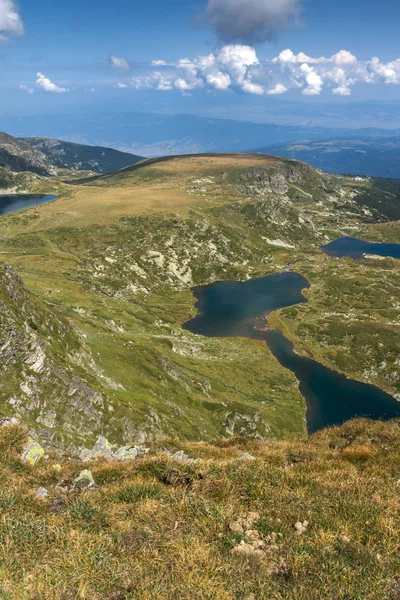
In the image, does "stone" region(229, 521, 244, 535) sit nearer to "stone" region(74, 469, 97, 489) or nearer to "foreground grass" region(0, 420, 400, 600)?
"foreground grass" region(0, 420, 400, 600)

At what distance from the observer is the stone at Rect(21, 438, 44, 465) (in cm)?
1639

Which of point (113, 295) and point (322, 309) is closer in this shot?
point (113, 295)

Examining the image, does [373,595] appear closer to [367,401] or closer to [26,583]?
[26,583]

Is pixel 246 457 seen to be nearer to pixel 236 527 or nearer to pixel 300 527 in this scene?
pixel 300 527

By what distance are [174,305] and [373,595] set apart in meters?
178

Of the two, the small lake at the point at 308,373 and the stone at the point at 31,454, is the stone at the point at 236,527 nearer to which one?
the stone at the point at 31,454

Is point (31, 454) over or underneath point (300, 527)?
underneath

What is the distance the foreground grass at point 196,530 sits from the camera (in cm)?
863

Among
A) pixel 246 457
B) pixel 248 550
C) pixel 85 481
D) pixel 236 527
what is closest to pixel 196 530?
pixel 236 527

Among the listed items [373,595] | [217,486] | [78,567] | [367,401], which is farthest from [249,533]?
[367,401]

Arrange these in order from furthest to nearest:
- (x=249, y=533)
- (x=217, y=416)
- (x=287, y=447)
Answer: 1. (x=217, y=416)
2. (x=287, y=447)
3. (x=249, y=533)

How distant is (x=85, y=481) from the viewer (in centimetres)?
1478

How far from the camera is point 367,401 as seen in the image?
125m

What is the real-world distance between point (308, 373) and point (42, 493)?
458 feet
